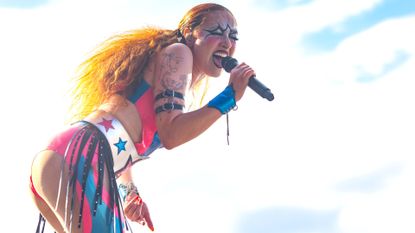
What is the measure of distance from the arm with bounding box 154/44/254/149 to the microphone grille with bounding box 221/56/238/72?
0.21 metres

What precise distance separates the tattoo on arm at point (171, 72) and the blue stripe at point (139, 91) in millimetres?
103

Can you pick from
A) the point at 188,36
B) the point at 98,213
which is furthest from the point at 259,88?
the point at 98,213

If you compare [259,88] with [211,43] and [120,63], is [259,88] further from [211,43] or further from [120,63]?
[120,63]

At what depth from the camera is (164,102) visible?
4.13m

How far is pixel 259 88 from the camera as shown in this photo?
14.0 ft

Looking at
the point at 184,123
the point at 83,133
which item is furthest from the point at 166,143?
the point at 83,133

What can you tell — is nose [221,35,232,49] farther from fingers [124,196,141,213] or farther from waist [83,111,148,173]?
fingers [124,196,141,213]

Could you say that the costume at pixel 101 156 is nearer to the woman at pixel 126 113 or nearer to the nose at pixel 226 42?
the woman at pixel 126 113

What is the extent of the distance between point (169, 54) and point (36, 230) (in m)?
1.16

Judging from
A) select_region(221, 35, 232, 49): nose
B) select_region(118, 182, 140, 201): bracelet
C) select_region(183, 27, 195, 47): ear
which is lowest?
select_region(118, 182, 140, 201): bracelet

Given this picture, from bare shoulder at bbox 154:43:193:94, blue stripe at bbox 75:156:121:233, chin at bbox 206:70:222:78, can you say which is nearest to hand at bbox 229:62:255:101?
bare shoulder at bbox 154:43:193:94

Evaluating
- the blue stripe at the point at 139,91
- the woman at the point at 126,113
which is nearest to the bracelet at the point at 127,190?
the woman at the point at 126,113

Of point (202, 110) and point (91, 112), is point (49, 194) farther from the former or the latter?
point (202, 110)

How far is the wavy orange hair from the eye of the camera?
4309mm
